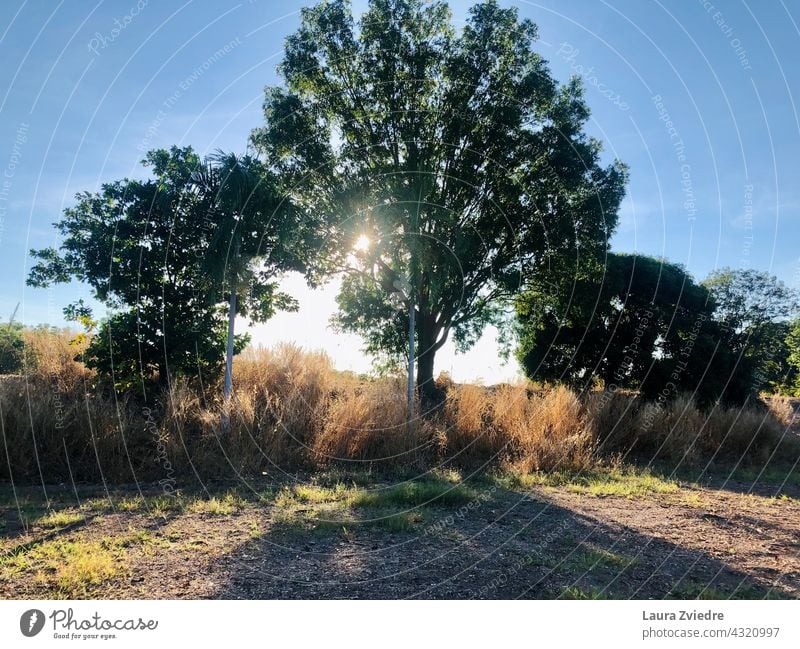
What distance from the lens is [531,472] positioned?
9500mm

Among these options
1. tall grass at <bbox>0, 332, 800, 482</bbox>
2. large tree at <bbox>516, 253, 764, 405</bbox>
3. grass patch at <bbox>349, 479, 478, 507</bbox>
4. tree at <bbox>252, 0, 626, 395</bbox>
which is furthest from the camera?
large tree at <bbox>516, 253, 764, 405</bbox>

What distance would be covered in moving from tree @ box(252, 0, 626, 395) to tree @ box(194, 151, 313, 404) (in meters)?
3.87

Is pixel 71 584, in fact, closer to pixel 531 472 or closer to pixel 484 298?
pixel 531 472

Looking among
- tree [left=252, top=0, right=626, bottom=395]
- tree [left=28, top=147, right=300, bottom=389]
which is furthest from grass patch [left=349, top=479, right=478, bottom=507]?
tree [left=252, top=0, right=626, bottom=395]

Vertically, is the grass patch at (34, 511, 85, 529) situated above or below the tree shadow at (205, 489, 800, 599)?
above

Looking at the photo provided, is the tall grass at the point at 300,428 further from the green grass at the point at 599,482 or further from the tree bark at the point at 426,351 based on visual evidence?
the tree bark at the point at 426,351

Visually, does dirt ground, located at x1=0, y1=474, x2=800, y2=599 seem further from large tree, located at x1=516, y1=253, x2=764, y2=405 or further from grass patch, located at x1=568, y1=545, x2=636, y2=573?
large tree, located at x1=516, y1=253, x2=764, y2=405

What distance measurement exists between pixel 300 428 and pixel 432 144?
8473mm

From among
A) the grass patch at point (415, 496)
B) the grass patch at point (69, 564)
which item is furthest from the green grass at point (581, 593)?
the grass patch at point (69, 564)

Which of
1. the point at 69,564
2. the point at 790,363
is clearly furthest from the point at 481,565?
the point at 790,363

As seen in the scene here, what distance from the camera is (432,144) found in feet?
46.0

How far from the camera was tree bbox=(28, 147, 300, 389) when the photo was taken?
387 inches

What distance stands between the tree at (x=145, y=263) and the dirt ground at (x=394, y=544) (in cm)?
311

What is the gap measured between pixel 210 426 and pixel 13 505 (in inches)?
130
